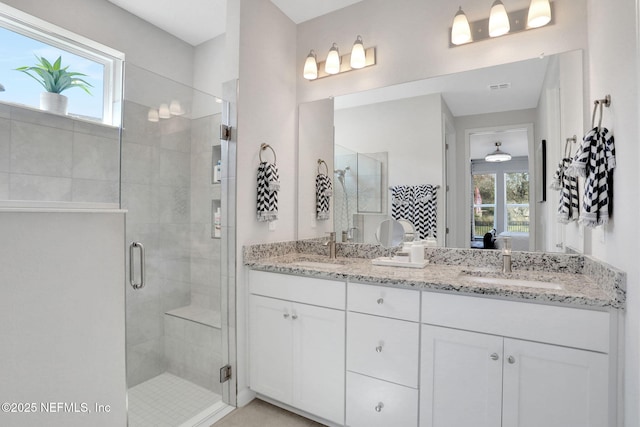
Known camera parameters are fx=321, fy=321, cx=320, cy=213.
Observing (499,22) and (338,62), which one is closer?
(499,22)

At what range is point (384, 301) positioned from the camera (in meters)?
1.64

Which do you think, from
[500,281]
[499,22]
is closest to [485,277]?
[500,281]

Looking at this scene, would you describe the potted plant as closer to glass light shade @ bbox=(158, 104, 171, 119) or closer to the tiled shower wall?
the tiled shower wall

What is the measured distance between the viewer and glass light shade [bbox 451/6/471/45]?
1.87 meters

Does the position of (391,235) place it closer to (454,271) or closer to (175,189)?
(454,271)

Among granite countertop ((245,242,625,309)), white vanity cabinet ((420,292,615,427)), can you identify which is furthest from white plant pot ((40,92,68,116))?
white vanity cabinet ((420,292,615,427))

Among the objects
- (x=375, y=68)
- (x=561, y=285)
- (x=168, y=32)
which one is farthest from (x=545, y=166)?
(x=168, y=32)

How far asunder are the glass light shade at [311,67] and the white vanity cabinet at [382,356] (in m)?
1.61

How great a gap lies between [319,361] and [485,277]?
1.03 meters

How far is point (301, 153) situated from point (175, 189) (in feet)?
3.31

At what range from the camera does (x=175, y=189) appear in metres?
2.01

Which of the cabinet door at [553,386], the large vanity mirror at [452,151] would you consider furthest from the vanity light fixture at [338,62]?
the cabinet door at [553,386]

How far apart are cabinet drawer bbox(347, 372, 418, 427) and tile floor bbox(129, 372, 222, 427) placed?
36.6 inches

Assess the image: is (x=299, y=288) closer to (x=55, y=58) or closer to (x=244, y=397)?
(x=244, y=397)
